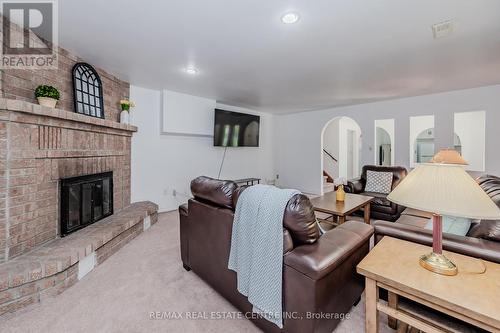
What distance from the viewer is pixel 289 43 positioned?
7.61 feet

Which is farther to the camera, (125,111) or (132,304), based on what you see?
(125,111)

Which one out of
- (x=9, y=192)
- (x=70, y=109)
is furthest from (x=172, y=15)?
(x=9, y=192)

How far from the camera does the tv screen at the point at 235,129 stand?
480 centimetres

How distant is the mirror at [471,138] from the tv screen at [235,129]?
4.42 m

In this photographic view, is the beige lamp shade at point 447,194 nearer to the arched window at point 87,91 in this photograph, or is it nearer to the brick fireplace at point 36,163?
the brick fireplace at point 36,163

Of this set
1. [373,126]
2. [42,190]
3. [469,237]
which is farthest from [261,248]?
[373,126]

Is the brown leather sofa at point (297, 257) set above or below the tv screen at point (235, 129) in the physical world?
below

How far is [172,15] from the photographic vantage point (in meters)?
1.88

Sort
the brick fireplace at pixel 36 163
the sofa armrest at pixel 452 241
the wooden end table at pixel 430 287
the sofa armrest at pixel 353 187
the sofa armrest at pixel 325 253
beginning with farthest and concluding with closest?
the sofa armrest at pixel 353 187 < the brick fireplace at pixel 36 163 < the sofa armrest at pixel 452 241 < the sofa armrest at pixel 325 253 < the wooden end table at pixel 430 287

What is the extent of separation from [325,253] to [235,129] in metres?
4.14

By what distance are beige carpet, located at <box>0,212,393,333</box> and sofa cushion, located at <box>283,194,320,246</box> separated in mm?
717

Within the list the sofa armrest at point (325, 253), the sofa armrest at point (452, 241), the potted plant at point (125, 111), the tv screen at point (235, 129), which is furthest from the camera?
the tv screen at point (235, 129)

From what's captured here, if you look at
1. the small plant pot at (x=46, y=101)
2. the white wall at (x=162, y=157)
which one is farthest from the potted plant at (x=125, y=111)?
the small plant pot at (x=46, y=101)

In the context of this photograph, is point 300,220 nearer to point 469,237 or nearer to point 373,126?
point 469,237
